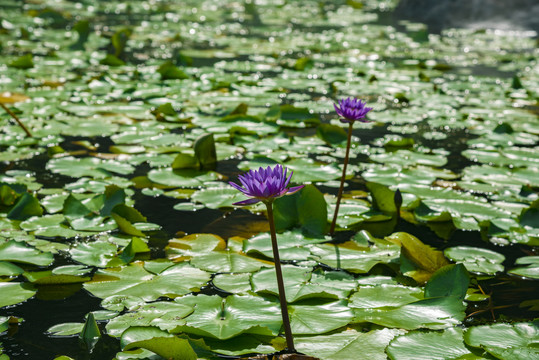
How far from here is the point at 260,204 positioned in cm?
215

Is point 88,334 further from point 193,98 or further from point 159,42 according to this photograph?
point 159,42

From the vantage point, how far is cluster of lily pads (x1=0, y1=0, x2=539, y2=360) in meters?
1.35

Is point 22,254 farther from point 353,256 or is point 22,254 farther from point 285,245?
point 353,256

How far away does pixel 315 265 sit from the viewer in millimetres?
1691

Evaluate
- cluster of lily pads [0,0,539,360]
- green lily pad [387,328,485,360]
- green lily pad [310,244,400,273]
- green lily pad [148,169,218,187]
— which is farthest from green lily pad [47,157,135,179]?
green lily pad [387,328,485,360]

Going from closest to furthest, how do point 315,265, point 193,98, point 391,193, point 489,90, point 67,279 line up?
point 67,279 → point 315,265 → point 391,193 → point 193,98 → point 489,90

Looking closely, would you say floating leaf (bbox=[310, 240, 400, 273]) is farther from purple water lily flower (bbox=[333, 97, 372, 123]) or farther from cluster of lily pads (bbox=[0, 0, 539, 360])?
purple water lily flower (bbox=[333, 97, 372, 123])

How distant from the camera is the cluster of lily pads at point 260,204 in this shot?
1351mm

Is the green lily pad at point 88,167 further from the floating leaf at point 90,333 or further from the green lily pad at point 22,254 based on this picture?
the floating leaf at point 90,333

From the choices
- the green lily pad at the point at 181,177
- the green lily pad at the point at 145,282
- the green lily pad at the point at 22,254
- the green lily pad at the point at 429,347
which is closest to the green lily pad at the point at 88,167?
the green lily pad at the point at 181,177

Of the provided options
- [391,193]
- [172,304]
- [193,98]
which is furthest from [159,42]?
[172,304]

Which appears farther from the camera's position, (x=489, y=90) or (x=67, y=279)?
(x=489, y=90)

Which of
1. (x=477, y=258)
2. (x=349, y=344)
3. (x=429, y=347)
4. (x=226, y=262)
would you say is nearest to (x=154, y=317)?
(x=226, y=262)

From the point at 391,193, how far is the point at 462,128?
1357 millimetres
